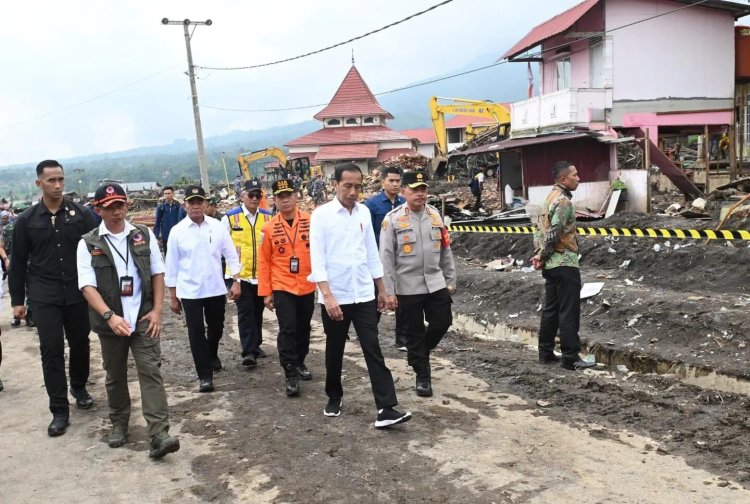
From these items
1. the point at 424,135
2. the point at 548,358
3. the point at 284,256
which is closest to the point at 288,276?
the point at 284,256

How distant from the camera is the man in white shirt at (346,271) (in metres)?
5.13

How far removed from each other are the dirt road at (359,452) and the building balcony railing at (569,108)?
624 inches

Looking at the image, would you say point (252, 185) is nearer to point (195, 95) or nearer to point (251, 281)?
point (251, 281)

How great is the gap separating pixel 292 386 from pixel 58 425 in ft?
6.30

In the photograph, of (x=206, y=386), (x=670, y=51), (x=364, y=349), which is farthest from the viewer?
(x=670, y=51)

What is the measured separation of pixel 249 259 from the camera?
7332mm

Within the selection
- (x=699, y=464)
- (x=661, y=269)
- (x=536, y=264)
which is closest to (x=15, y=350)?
(x=536, y=264)

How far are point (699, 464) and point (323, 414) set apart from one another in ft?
9.13

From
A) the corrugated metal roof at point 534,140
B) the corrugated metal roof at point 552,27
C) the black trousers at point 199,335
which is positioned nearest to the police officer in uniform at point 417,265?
the black trousers at point 199,335

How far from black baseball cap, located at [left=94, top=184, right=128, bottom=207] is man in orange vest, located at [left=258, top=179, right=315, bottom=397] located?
164cm

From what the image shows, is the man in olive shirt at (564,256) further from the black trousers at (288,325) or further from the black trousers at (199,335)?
the black trousers at (199,335)

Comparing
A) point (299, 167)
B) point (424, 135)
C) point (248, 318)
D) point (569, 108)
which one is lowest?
point (248, 318)

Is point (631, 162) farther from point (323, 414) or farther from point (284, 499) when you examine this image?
point (284, 499)

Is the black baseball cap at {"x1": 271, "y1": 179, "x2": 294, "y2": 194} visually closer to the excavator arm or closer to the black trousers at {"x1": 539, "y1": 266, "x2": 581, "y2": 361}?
the black trousers at {"x1": 539, "y1": 266, "x2": 581, "y2": 361}
